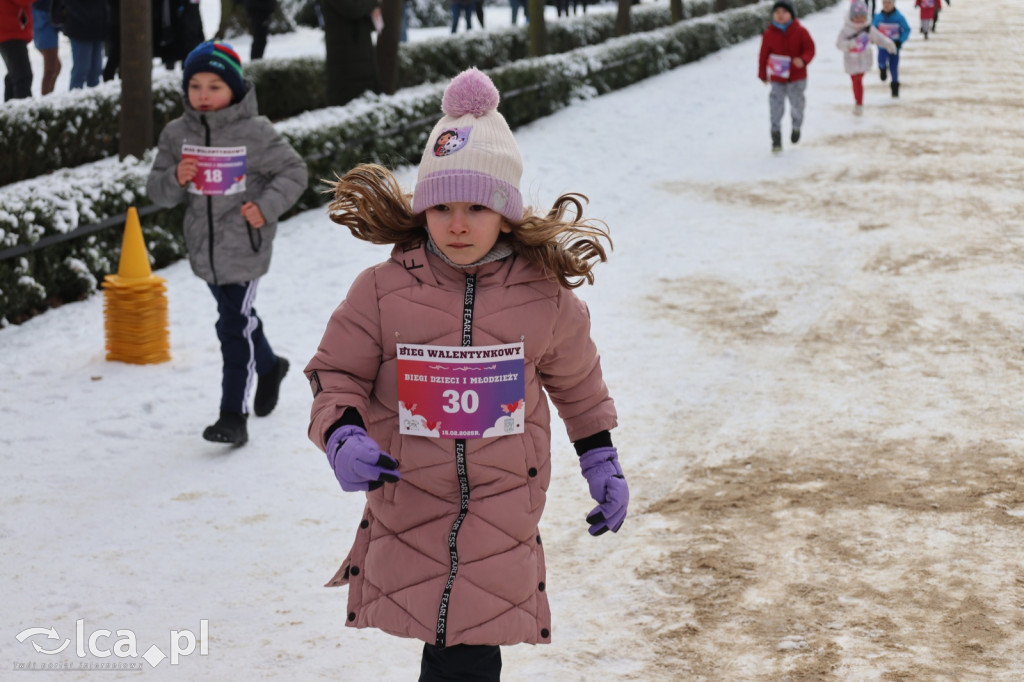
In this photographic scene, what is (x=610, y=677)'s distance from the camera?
13.9 feet

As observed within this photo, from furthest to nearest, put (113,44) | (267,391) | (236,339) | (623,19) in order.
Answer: (623,19) < (113,44) < (267,391) < (236,339)

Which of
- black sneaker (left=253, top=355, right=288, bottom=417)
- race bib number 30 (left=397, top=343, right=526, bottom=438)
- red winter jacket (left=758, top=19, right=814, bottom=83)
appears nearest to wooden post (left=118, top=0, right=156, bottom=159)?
black sneaker (left=253, top=355, right=288, bottom=417)

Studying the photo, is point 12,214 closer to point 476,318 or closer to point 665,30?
point 476,318

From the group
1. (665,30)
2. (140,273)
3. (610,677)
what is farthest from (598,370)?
(665,30)

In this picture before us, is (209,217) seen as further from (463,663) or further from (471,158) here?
(463,663)

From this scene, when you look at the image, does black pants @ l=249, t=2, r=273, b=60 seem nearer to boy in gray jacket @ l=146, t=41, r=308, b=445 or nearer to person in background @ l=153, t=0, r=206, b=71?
person in background @ l=153, t=0, r=206, b=71

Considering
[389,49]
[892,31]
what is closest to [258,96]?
[389,49]

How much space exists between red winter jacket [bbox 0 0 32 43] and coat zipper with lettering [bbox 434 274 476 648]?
1036cm

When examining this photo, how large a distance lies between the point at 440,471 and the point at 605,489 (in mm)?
428

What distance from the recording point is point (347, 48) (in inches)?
537

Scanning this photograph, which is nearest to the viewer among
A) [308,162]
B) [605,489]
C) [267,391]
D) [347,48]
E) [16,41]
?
[605,489]

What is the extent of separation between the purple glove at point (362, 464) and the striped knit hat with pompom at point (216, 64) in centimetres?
354

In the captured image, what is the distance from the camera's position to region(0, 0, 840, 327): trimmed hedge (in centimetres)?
849

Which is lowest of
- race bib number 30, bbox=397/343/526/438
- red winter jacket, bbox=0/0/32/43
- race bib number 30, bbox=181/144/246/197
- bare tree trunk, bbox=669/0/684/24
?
race bib number 30, bbox=397/343/526/438
